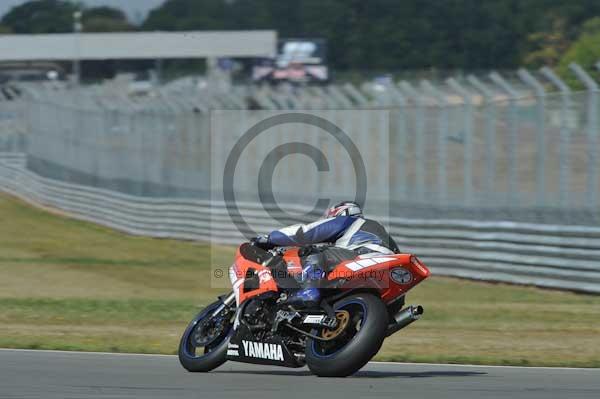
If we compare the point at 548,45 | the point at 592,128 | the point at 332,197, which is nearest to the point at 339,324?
the point at 592,128

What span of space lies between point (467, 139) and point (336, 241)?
10080 millimetres

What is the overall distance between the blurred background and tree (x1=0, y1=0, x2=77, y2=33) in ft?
172

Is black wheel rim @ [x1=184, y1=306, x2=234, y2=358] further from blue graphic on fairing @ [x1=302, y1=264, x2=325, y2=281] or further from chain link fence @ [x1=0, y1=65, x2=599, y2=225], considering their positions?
chain link fence @ [x1=0, y1=65, x2=599, y2=225]

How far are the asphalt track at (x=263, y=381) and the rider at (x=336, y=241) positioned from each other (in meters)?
0.80

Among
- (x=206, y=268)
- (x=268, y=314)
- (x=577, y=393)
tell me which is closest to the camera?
(x=577, y=393)

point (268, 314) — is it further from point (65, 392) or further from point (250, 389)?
point (65, 392)

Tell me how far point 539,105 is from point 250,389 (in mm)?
9976

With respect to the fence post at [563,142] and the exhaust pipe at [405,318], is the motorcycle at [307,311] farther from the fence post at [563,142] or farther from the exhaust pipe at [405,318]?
the fence post at [563,142]

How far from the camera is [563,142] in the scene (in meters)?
17.2

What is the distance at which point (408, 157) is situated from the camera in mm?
20906

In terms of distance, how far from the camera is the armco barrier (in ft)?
55.3

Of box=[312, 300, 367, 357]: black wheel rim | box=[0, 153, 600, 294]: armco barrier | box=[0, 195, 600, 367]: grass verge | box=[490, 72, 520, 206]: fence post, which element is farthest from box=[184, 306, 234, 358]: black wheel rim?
box=[490, 72, 520, 206]: fence post

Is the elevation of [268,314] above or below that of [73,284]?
above

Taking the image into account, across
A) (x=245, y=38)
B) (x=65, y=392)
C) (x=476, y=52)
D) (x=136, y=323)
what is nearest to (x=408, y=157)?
(x=136, y=323)
